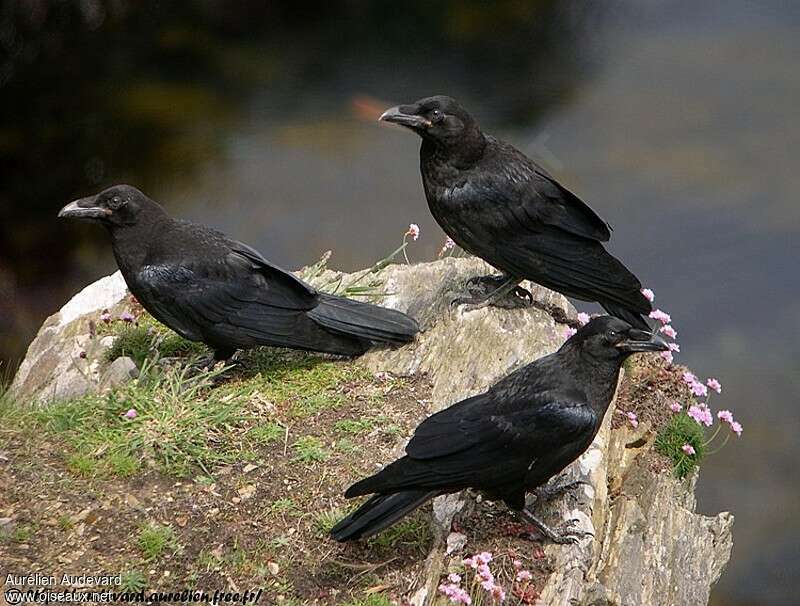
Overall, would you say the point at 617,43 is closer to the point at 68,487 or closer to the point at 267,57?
the point at 267,57

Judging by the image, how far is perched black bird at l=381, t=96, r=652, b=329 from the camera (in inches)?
256

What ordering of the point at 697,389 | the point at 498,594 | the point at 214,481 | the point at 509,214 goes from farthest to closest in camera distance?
the point at 697,389, the point at 509,214, the point at 214,481, the point at 498,594

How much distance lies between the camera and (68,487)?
5.22 m

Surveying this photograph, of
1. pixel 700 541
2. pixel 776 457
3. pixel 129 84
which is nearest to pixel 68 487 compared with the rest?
pixel 700 541

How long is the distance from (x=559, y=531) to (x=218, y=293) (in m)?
2.50

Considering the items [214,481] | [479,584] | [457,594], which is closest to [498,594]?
[479,584]

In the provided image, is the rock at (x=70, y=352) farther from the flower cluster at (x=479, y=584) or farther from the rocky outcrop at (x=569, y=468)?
the flower cluster at (x=479, y=584)

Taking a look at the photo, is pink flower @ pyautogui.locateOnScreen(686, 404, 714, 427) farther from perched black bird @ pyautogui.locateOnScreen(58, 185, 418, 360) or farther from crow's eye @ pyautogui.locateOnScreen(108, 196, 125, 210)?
crow's eye @ pyautogui.locateOnScreen(108, 196, 125, 210)

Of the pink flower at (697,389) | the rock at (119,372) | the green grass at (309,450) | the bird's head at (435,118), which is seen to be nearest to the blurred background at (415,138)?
the pink flower at (697,389)

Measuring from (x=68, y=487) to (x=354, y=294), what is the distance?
2608mm

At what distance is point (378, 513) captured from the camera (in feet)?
16.0

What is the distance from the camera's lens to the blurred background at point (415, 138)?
12.7m

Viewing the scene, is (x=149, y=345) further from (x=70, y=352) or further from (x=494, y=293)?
(x=494, y=293)

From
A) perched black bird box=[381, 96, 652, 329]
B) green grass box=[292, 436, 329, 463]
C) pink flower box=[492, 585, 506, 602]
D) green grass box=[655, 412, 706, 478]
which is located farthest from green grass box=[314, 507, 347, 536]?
green grass box=[655, 412, 706, 478]
